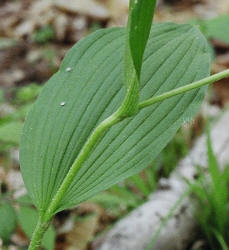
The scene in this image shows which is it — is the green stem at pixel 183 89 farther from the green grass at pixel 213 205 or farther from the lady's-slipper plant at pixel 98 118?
the green grass at pixel 213 205

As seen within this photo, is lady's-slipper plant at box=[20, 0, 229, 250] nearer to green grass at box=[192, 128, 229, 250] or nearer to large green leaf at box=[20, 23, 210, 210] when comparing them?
large green leaf at box=[20, 23, 210, 210]

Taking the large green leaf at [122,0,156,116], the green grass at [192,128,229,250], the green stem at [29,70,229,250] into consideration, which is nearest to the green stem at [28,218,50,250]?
the green stem at [29,70,229,250]

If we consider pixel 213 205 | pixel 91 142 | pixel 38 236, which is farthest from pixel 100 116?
pixel 213 205

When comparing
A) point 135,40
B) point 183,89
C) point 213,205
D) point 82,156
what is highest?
point 135,40

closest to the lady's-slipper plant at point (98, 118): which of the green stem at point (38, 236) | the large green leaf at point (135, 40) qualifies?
the green stem at point (38, 236)

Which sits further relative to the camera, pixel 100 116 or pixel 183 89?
pixel 100 116

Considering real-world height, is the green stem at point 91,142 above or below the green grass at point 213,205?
above

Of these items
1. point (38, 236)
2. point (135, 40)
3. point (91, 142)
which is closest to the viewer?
point (135, 40)

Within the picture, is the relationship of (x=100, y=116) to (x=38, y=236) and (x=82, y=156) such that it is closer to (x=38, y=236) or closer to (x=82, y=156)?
(x=82, y=156)

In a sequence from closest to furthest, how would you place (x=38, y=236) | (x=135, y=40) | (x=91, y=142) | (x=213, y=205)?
1. (x=135, y=40)
2. (x=91, y=142)
3. (x=38, y=236)
4. (x=213, y=205)
